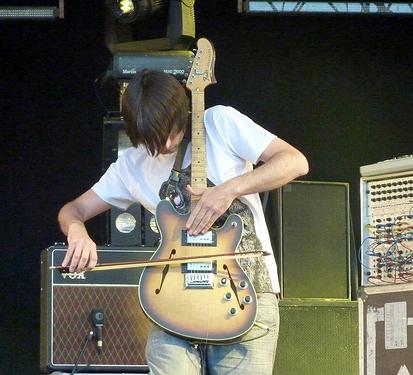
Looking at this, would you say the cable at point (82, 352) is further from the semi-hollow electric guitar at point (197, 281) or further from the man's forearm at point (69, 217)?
the semi-hollow electric guitar at point (197, 281)

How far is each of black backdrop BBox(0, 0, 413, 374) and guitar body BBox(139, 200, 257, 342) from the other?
8.67 feet

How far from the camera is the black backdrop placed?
5656mm

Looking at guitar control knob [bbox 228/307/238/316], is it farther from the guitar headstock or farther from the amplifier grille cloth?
the amplifier grille cloth

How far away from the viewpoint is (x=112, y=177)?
3340 millimetres

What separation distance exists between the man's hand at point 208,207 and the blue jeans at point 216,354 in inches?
10.0

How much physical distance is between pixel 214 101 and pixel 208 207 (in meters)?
2.88

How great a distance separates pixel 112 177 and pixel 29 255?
7.94 feet

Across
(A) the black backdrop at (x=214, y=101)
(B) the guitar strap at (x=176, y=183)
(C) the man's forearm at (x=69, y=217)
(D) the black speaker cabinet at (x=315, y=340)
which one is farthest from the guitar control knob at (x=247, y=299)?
(A) the black backdrop at (x=214, y=101)

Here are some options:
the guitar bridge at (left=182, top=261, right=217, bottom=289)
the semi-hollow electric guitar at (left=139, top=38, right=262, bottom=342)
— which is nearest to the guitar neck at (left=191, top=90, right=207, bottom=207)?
the semi-hollow electric guitar at (left=139, top=38, right=262, bottom=342)

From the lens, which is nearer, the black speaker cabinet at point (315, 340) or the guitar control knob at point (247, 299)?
the guitar control knob at point (247, 299)

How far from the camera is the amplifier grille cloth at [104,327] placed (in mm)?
4195

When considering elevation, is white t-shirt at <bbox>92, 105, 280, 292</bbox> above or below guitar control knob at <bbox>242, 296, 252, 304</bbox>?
above

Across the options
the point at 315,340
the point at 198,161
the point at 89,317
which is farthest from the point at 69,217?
the point at 315,340

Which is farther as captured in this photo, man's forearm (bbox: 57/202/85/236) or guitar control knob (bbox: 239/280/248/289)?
man's forearm (bbox: 57/202/85/236)
